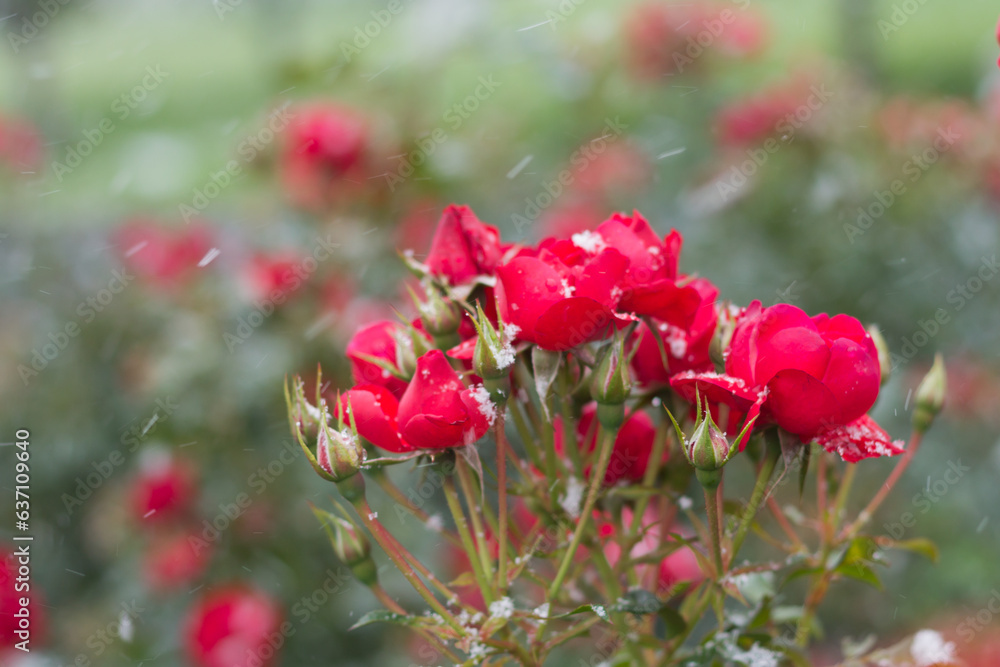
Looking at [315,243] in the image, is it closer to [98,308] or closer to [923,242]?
[98,308]

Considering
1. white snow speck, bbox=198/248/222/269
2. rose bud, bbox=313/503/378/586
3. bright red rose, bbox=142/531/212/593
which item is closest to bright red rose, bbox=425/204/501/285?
rose bud, bbox=313/503/378/586

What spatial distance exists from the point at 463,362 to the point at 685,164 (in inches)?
97.6

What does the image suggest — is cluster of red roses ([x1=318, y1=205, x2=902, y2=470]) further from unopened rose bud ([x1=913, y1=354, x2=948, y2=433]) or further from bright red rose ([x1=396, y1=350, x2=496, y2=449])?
unopened rose bud ([x1=913, y1=354, x2=948, y2=433])

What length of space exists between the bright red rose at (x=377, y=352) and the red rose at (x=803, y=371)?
30cm

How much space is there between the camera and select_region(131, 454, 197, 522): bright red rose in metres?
2.05

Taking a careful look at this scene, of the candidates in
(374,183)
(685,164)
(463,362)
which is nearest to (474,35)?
(374,183)

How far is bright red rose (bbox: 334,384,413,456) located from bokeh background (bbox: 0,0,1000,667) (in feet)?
3.73

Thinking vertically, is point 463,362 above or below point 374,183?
above

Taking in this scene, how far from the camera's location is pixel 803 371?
0.64m

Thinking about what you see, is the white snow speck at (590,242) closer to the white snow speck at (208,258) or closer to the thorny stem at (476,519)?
the thorny stem at (476,519)

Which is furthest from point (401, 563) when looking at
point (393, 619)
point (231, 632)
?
point (231, 632)

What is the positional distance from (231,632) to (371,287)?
2.83 ft

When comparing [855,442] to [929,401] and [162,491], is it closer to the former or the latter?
[929,401]

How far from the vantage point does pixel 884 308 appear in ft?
7.90
